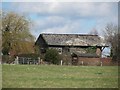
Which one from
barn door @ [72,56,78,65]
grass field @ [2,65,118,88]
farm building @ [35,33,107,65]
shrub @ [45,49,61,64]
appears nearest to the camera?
grass field @ [2,65,118,88]

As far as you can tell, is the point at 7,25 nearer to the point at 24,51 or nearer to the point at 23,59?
the point at 24,51

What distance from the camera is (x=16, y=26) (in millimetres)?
55969

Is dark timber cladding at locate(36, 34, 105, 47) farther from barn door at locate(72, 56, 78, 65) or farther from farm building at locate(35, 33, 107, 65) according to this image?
barn door at locate(72, 56, 78, 65)

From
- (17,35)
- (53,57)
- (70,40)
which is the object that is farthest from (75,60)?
(70,40)

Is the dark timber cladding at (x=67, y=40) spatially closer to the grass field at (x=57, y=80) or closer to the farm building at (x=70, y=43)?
the farm building at (x=70, y=43)

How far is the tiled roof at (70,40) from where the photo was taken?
6581cm

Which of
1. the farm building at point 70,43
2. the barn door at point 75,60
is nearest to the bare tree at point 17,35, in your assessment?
the farm building at point 70,43

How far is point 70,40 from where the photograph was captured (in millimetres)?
67000

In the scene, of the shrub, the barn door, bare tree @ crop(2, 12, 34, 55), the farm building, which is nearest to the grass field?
the shrub

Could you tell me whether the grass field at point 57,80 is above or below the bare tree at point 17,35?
below

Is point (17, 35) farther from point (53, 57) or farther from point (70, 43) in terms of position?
point (70, 43)

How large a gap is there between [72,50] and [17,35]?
12.7 m

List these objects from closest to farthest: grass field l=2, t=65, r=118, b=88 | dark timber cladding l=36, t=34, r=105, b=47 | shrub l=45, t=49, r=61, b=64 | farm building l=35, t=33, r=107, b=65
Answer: grass field l=2, t=65, r=118, b=88
shrub l=45, t=49, r=61, b=64
farm building l=35, t=33, r=107, b=65
dark timber cladding l=36, t=34, r=105, b=47

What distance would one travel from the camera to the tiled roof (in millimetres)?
65812
